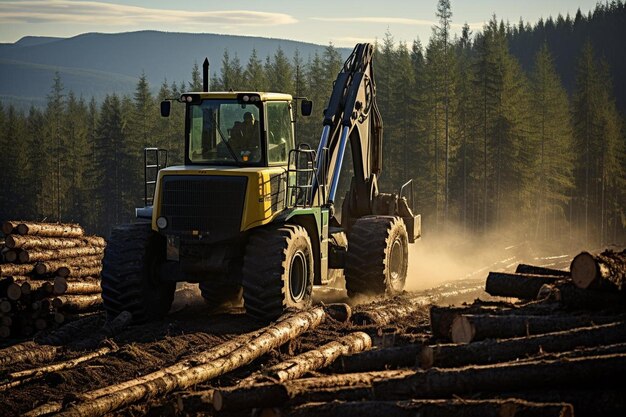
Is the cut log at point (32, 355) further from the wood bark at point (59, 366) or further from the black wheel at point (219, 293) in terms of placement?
the black wheel at point (219, 293)

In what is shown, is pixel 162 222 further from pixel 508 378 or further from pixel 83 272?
pixel 508 378

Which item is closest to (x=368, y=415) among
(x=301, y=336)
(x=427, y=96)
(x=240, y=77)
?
(x=301, y=336)

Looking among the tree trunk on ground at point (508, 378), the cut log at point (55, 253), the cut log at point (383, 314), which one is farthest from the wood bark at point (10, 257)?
the tree trunk on ground at point (508, 378)

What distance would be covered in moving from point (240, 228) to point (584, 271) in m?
5.95

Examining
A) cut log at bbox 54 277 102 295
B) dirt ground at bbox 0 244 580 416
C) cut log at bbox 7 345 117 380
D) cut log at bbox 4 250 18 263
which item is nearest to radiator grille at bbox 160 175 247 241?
dirt ground at bbox 0 244 580 416

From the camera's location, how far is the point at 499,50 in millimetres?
67062

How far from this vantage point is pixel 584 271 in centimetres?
1216

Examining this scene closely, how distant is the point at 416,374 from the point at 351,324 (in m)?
5.85

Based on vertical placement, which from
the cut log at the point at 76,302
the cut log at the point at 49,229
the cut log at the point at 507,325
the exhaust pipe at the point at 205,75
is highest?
the exhaust pipe at the point at 205,75

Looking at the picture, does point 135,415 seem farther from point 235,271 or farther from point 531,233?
point 531,233

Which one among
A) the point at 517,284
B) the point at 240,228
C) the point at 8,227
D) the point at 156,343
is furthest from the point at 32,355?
the point at 517,284

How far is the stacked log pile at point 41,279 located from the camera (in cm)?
1764

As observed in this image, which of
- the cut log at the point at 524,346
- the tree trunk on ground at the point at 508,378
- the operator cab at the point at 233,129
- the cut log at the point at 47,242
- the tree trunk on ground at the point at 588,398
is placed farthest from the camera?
the cut log at the point at 47,242

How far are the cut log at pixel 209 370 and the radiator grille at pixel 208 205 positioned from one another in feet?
6.83
